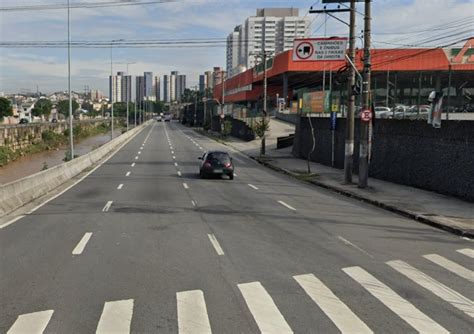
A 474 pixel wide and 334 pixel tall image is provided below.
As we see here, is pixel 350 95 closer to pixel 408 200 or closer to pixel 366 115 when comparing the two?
pixel 366 115

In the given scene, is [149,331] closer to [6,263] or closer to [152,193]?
[6,263]

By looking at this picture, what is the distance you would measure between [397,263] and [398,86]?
58.3 ft

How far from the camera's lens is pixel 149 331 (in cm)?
599

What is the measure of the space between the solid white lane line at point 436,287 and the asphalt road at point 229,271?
25 millimetres

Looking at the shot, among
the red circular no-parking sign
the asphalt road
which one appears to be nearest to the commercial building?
the red circular no-parking sign

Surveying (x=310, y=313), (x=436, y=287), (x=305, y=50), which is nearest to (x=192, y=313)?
(x=310, y=313)

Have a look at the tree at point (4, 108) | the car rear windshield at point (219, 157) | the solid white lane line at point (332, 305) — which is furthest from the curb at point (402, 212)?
the tree at point (4, 108)

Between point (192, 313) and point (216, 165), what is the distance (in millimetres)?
21225

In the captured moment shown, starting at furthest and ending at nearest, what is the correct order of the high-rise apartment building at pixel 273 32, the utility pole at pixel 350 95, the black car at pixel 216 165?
the high-rise apartment building at pixel 273 32
the black car at pixel 216 165
the utility pole at pixel 350 95

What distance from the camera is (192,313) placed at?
6602 mm

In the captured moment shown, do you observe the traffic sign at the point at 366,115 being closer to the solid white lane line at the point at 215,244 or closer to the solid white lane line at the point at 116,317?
the solid white lane line at the point at 215,244

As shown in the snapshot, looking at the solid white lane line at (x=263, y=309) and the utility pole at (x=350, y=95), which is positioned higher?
the utility pole at (x=350, y=95)

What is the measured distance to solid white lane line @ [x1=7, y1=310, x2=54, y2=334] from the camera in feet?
19.7

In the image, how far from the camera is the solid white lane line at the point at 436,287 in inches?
Answer: 282
